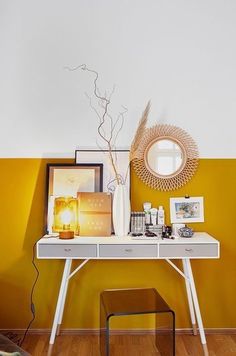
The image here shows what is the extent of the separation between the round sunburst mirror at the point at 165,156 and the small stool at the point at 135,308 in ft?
2.65

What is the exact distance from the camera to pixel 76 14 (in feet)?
9.00

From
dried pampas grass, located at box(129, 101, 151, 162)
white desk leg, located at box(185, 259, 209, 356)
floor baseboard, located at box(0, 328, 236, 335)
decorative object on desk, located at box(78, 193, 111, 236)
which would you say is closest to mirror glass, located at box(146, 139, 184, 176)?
dried pampas grass, located at box(129, 101, 151, 162)

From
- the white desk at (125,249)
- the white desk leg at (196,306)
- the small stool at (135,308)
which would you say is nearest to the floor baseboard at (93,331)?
the small stool at (135,308)

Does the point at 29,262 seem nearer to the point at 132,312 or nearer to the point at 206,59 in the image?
the point at 132,312

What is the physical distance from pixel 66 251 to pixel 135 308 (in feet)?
1.85

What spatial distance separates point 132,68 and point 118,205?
3.47 feet

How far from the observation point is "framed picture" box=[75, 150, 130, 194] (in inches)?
107

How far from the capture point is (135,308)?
2135 millimetres

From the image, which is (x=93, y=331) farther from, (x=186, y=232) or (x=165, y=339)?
(x=186, y=232)

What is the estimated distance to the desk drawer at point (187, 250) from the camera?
7.68 feet

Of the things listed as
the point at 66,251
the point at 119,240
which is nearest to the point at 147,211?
the point at 119,240

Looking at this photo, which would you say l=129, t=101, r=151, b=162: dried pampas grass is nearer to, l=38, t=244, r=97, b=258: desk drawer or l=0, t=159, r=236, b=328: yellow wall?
l=0, t=159, r=236, b=328: yellow wall

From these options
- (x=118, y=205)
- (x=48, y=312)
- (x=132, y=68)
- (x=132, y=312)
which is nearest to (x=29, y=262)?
(x=48, y=312)

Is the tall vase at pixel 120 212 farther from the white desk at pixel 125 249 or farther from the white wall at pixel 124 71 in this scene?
the white wall at pixel 124 71
